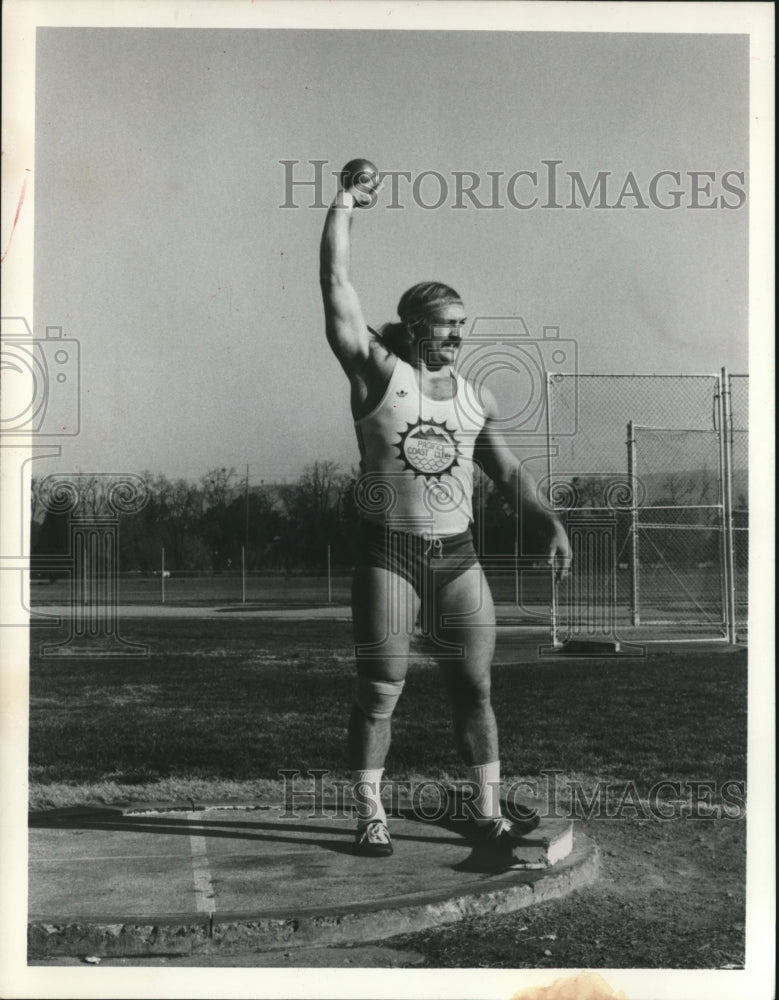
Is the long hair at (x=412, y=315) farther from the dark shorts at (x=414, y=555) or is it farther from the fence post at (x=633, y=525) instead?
the fence post at (x=633, y=525)

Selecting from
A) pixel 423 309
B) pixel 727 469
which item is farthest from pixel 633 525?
pixel 423 309

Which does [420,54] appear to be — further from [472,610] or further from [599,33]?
[472,610]

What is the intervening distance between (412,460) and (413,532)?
27 centimetres

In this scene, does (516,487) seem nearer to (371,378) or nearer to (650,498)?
(371,378)

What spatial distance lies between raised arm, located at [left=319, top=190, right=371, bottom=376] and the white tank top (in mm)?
188

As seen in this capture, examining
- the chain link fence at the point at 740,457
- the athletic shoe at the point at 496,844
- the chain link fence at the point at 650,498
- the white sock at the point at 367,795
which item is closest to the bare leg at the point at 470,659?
the athletic shoe at the point at 496,844

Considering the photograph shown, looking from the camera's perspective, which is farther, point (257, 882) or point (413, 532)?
point (413, 532)

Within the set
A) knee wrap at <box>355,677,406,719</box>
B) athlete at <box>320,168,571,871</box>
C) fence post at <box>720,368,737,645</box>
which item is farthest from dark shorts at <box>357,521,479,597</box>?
fence post at <box>720,368,737,645</box>

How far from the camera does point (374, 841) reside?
181 inches

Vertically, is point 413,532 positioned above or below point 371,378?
below

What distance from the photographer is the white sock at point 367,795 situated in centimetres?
461

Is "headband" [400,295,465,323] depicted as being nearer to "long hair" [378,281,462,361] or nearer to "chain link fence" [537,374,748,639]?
"long hair" [378,281,462,361]

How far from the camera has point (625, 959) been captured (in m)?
4.29

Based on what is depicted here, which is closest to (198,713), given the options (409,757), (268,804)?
(409,757)
